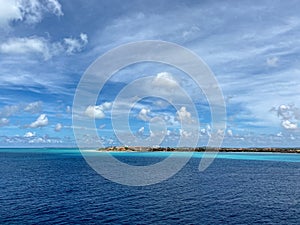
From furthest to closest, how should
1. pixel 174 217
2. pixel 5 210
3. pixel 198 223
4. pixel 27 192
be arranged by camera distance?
pixel 27 192
pixel 5 210
pixel 174 217
pixel 198 223

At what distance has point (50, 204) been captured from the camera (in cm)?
6581

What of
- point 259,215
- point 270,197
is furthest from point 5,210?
point 270,197

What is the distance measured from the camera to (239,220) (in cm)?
5353

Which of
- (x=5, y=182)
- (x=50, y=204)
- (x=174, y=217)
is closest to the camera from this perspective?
(x=174, y=217)

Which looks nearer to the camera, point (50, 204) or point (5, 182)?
point (50, 204)

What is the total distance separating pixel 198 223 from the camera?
51812 millimetres

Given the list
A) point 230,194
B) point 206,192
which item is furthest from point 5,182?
point 230,194

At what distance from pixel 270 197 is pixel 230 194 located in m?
9.96

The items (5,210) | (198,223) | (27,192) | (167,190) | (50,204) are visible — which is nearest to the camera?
(198,223)

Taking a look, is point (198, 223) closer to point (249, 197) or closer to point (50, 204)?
point (249, 197)

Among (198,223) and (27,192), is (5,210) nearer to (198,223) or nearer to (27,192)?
(27,192)

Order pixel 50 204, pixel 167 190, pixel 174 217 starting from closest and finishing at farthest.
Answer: pixel 174 217, pixel 50 204, pixel 167 190

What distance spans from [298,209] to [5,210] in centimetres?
6137

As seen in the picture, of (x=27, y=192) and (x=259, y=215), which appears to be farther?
(x=27, y=192)
